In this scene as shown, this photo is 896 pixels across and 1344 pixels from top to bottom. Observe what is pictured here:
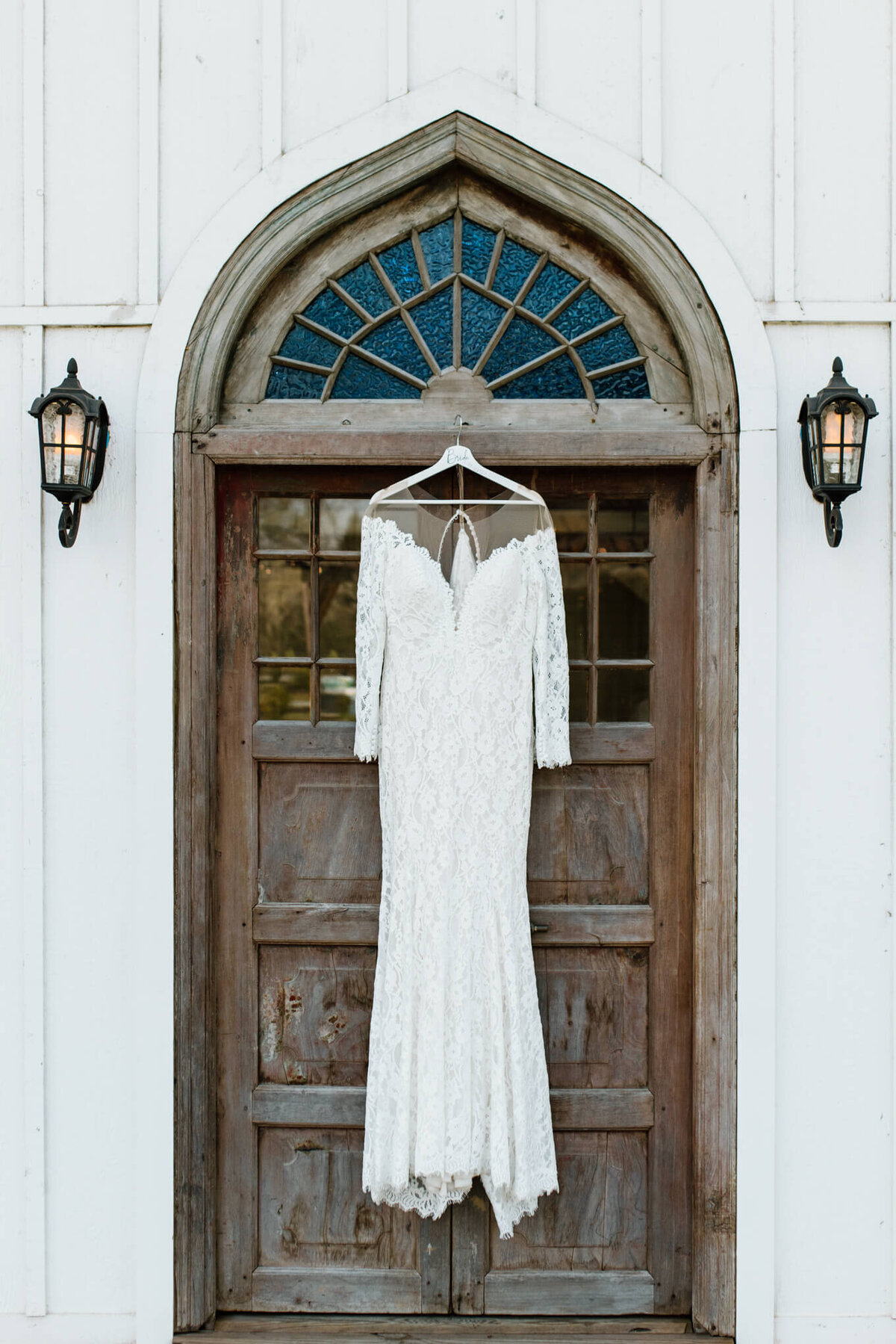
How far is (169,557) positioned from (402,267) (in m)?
1.11

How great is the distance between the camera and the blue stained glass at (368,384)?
2781 mm

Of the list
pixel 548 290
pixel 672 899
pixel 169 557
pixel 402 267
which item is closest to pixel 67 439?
pixel 169 557

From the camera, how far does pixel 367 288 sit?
2779 millimetres

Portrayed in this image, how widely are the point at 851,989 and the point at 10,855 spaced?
2.48m

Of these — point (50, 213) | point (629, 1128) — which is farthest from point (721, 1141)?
point (50, 213)

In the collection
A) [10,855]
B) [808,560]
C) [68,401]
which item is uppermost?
[68,401]

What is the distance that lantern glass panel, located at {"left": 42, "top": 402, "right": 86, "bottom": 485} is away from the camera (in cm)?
254

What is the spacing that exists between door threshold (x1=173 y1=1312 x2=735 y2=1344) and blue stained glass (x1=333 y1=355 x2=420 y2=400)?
274cm

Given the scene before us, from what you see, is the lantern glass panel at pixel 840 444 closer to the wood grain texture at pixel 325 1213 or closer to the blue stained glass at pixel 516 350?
the blue stained glass at pixel 516 350

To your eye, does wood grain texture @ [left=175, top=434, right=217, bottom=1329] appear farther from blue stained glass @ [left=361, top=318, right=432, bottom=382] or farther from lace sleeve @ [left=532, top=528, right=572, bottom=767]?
lace sleeve @ [left=532, top=528, right=572, bottom=767]

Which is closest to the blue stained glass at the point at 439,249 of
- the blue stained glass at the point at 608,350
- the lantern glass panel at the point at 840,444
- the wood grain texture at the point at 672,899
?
the blue stained glass at the point at 608,350

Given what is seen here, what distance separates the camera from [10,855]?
2730mm

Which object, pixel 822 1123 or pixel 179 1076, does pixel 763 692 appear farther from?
pixel 179 1076

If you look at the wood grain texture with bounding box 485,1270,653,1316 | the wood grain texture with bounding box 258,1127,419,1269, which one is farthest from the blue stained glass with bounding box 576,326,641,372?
the wood grain texture with bounding box 485,1270,653,1316
